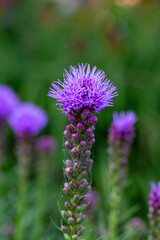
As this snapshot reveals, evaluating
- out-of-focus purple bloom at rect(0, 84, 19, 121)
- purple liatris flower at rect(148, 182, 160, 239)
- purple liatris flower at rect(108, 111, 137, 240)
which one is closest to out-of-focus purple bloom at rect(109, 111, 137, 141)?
purple liatris flower at rect(108, 111, 137, 240)

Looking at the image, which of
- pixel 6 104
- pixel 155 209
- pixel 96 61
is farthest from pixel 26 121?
pixel 96 61

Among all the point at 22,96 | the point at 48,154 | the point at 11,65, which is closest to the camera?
the point at 48,154

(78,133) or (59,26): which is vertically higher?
(59,26)

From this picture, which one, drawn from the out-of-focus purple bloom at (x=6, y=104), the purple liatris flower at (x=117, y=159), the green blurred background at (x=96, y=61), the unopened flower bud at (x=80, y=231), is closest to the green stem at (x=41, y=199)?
the green blurred background at (x=96, y=61)

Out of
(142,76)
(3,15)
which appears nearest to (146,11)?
(142,76)

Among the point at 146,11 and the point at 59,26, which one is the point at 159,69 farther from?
the point at 59,26

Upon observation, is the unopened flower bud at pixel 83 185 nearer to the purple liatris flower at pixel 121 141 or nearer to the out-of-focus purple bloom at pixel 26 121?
the purple liatris flower at pixel 121 141
